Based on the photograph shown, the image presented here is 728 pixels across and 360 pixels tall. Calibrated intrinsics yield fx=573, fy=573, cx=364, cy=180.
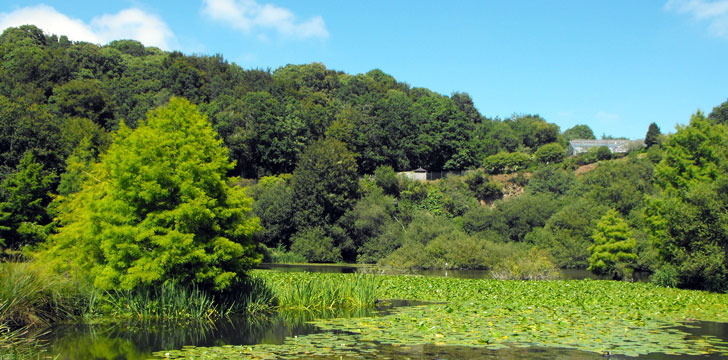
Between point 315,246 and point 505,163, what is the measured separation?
34.8 meters

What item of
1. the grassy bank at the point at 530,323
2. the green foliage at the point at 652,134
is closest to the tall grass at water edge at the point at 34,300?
the grassy bank at the point at 530,323

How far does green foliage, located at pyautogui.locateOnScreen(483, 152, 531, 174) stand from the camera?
79.8 meters

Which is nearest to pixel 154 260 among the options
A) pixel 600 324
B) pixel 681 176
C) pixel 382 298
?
pixel 382 298

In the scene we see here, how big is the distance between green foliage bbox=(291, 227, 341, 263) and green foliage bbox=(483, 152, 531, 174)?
3092 centimetres

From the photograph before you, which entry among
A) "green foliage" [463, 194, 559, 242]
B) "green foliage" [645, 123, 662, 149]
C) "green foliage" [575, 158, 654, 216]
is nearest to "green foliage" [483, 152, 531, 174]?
"green foliage" [575, 158, 654, 216]

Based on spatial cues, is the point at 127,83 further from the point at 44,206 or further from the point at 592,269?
the point at 592,269

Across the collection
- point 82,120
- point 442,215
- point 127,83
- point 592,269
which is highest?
point 127,83

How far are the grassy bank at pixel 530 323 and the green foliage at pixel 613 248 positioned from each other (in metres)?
12.4

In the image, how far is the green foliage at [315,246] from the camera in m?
57.2

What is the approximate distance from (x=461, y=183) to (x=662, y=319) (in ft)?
182

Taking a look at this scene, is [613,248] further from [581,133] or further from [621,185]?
Answer: [581,133]

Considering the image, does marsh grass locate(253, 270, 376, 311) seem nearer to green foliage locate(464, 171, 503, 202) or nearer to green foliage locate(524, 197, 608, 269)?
green foliage locate(524, 197, 608, 269)

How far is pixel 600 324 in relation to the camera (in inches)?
634

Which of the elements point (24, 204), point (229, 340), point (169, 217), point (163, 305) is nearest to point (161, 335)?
point (229, 340)
